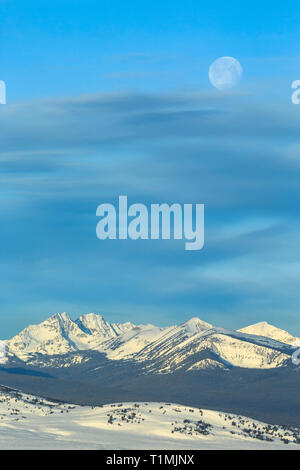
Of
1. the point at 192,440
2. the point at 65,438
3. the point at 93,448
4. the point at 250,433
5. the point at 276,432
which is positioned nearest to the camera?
the point at 93,448

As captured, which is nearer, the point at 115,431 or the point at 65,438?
the point at 65,438

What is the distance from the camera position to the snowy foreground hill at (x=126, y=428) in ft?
207

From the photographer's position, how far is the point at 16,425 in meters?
72.3

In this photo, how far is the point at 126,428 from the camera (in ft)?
243

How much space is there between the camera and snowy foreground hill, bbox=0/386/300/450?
2484 inches

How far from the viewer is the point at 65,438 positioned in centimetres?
6475

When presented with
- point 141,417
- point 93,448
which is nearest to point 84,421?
point 141,417

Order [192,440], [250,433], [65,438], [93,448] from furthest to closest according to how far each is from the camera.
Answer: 1. [250,433]
2. [192,440]
3. [65,438]
4. [93,448]

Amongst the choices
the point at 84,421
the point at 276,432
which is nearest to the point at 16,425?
the point at 84,421
